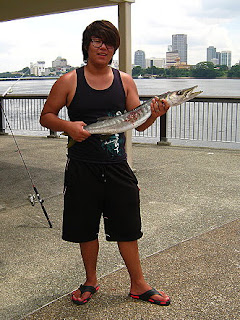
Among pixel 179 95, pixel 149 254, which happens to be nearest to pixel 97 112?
pixel 179 95

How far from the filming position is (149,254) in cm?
425

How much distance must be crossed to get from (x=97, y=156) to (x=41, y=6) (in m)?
4.94

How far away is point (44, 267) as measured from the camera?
13.1ft

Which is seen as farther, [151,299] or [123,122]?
[151,299]

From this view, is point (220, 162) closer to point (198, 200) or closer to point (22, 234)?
point (198, 200)

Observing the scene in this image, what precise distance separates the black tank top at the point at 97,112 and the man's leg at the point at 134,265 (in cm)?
58

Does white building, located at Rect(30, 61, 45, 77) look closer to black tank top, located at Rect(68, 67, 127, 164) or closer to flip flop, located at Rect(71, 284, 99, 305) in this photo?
black tank top, located at Rect(68, 67, 127, 164)

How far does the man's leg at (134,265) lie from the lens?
3.26 meters

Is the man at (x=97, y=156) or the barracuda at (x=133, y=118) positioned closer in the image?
the barracuda at (x=133, y=118)

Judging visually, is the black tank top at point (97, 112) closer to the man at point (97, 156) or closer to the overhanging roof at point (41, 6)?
the man at point (97, 156)

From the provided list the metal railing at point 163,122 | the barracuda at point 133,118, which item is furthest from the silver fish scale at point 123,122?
the metal railing at point 163,122

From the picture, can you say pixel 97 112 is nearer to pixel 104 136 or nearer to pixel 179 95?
pixel 104 136

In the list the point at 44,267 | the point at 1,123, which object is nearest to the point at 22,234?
the point at 44,267

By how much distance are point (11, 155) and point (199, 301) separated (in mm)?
6840
